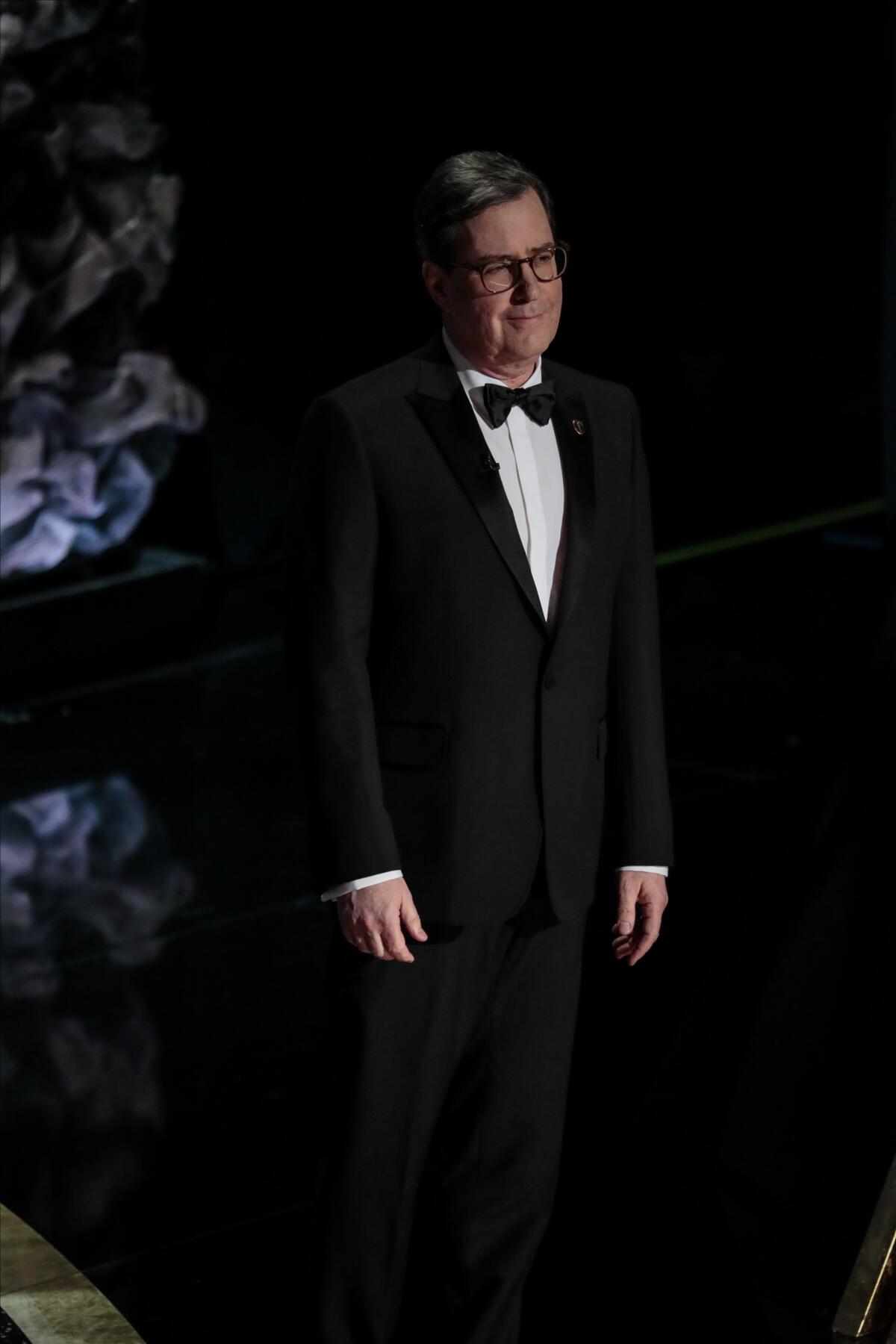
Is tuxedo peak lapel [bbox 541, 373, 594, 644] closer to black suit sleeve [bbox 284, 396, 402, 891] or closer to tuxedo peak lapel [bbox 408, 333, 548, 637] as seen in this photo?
tuxedo peak lapel [bbox 408, 333, 548, 637]

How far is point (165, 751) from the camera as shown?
6.46 metres

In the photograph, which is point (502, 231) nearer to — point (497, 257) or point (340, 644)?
point (497, 257)

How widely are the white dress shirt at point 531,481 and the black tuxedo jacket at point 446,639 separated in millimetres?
14

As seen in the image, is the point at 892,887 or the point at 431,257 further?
the point at 892,887

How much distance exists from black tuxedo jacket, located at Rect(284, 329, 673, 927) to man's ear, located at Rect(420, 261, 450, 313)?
85 mm

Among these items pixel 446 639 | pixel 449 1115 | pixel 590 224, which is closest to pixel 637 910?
pixel 449 1115

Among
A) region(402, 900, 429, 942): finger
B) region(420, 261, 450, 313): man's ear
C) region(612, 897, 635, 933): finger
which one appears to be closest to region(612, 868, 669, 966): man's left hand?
region(612, 897, 635, 933): finger

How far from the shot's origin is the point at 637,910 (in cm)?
262

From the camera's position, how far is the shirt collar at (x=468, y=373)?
242 cm

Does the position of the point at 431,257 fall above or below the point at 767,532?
above

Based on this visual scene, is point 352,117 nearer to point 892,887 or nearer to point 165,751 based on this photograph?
point 165,751

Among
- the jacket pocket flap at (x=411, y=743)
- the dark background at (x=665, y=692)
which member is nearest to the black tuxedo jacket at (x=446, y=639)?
the jacket pocket flap at (x=411, y=743)

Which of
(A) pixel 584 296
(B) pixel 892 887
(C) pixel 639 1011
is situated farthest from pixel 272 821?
(B) pixel 892 887

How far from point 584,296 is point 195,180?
2.02 meters
